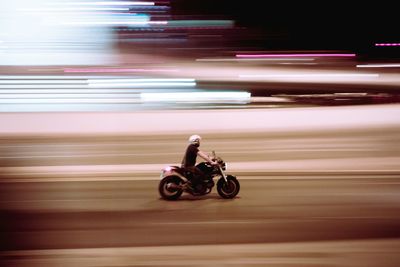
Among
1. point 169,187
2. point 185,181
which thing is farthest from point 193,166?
point 169,187

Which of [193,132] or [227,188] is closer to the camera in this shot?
[227,188]

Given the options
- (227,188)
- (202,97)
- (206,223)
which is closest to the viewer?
(206,223)

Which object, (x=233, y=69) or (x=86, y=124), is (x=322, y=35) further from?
(x=86, y=124)

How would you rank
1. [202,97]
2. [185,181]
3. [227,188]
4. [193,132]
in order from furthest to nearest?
[202,97] → [193,132] → [227,188] → [185,181]

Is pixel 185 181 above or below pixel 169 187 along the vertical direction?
above

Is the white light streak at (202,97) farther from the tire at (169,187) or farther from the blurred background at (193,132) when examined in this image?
the tire at (169,187)

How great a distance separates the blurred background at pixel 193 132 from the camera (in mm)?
6258

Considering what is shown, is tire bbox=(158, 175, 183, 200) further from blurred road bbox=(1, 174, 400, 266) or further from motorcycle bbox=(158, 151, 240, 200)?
blurred road bbox=(1, 174, 400, 266)

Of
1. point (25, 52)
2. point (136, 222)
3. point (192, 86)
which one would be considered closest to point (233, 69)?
point (192, 86)

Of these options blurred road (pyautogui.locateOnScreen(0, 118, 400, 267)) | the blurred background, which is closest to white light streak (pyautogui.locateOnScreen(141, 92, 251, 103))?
the blurred background

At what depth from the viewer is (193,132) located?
18.9 metres

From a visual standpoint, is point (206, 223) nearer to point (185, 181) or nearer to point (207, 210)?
point (207, 210)

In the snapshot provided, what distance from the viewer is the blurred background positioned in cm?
626

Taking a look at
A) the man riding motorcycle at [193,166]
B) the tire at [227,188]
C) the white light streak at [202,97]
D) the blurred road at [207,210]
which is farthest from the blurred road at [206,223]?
the white light streak at [202,97]
